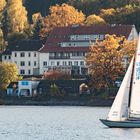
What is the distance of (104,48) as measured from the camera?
136000 millimetres

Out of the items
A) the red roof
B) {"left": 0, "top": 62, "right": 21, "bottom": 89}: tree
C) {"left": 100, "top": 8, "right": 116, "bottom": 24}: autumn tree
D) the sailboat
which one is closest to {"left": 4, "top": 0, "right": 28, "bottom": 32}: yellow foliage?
{"left": 100, "top": 8, "right": 116, "bottom": 24}: autumn tree

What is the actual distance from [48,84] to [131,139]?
234ft

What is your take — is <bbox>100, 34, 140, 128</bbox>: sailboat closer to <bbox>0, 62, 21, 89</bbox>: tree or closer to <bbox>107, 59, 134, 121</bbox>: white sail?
<bbox>107, 59, 134, 121</bbox>: white sail

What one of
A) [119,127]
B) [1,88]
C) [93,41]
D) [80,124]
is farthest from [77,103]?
[119,127]

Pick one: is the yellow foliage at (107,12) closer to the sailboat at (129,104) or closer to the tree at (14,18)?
the tree at (14,18)

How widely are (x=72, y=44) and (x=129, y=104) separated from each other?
79.3 m

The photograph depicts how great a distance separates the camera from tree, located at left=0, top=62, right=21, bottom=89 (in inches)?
5571

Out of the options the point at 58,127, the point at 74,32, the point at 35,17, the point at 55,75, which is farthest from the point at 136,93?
the point at 35,17

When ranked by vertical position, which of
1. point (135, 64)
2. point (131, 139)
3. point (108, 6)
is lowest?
point (131, 139)

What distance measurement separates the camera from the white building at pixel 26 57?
16400 centimetres

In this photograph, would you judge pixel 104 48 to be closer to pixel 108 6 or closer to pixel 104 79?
pixel 104 79

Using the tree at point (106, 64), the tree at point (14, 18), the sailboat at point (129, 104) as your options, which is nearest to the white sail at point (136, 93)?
the sailboat at point (129, 104)

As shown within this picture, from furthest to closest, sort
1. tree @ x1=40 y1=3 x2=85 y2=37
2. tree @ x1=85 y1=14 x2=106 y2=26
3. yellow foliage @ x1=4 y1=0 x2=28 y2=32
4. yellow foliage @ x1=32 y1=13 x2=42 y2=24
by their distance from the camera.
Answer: yellow foliage @ x1=32 y1=13 x2=42 y2=24 → yellow foliage @ x1=4 y1=0 x2=28 y2=32 → tree @ x1=40 y1=3 x2=85 y2=37 → tree @ x1=85 y1=14 x2=106 y2=26

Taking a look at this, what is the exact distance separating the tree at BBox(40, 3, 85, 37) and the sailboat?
307 feet
